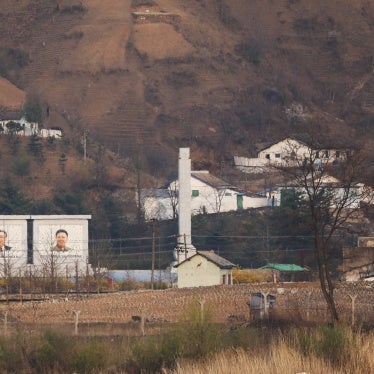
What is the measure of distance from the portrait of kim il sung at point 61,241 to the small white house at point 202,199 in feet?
55.0

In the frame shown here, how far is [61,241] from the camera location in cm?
6919

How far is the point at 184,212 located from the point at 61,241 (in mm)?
5893

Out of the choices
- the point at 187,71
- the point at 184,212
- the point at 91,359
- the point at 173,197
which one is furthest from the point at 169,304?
the point at 187,71

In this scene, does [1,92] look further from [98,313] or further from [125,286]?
[98,313]

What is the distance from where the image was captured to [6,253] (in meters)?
67.8

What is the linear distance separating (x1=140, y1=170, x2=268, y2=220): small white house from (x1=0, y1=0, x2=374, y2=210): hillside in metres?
12.0

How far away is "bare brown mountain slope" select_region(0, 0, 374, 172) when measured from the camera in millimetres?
118375

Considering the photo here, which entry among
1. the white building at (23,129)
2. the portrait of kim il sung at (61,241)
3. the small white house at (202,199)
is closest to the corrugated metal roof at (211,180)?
the small white house at (202,199)

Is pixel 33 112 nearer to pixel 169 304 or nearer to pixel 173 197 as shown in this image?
pixel 173 197

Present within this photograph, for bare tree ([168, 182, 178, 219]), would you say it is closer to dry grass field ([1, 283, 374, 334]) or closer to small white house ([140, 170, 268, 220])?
small white house ([140, 170, 268, 220])

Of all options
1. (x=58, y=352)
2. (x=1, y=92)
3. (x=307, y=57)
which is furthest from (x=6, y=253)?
(x=307, y=57)

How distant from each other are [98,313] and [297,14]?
10294 centimetres

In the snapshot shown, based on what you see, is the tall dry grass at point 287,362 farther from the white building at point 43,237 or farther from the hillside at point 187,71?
the hillside at point 187,71

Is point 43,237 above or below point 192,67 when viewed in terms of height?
below
